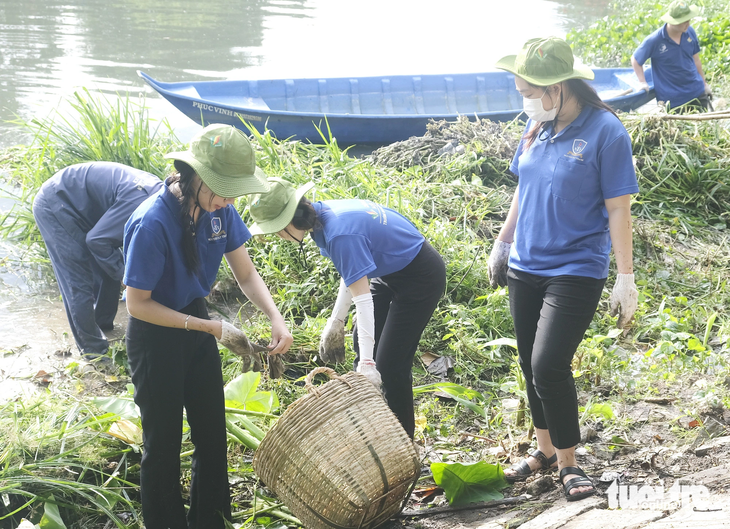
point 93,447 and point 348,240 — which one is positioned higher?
point 348,240

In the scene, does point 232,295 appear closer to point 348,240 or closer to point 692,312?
point 348,240

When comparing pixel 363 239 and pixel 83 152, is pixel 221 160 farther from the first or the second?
pixel 83 152

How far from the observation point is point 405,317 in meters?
2.84

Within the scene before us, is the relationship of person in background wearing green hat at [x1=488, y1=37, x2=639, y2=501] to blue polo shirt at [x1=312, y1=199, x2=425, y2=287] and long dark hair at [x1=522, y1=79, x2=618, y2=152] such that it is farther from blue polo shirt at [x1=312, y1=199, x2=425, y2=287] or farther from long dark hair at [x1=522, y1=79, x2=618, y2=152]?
blue polo shirt at [x1=312, y1=199, x2=425, y2=287]

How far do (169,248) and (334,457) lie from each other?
92 cm

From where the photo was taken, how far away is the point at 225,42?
1377 cm

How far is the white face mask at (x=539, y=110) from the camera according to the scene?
2.50m

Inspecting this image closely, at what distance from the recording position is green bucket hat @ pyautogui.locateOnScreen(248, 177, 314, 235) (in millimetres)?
2605

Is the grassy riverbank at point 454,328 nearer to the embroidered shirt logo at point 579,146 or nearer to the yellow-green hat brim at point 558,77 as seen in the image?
the embroidered shirt logo at point 579,146

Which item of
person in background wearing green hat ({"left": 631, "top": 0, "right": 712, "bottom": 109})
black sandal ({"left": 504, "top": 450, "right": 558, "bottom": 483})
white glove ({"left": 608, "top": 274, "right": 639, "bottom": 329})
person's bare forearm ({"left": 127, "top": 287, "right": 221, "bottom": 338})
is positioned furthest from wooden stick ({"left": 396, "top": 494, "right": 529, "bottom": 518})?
person in background wearing green hat ({"left": 631, "top": 0, "right": 712, "bottom": 109})

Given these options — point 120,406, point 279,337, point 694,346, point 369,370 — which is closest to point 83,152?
point 120,406

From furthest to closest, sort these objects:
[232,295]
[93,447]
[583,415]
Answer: [232,295], [583,415], [93,447]

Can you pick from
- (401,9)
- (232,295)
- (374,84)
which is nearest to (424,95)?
(374,84)

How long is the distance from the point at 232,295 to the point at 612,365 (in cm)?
275
